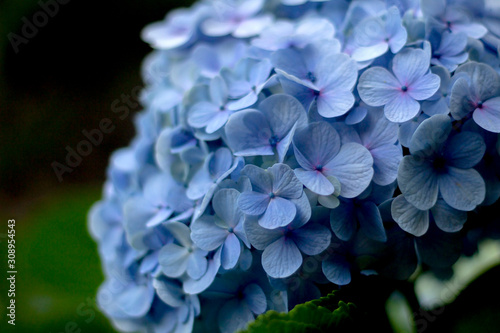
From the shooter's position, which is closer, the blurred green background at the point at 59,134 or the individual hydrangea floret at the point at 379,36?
the individual hydrangea floret at the point at 379,36

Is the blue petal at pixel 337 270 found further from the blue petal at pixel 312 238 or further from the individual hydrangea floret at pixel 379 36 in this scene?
the individual hydrangea floret at pixel 379 36

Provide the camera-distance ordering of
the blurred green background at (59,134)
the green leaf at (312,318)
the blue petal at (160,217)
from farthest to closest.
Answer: the blurred green background at (59,134)
the blue petal at (160,217)
the green leaf at (312,318)

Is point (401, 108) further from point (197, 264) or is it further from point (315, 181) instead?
point (197, 264)

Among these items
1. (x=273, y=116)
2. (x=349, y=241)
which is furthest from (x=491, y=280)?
(x=273, y=116)

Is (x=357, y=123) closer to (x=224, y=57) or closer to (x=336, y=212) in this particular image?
(x=336, y=212)

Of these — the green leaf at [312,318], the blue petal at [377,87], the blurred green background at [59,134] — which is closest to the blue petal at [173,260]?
the green leaf at [312,318]

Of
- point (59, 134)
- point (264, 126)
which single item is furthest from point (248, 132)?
point (59, 134)
